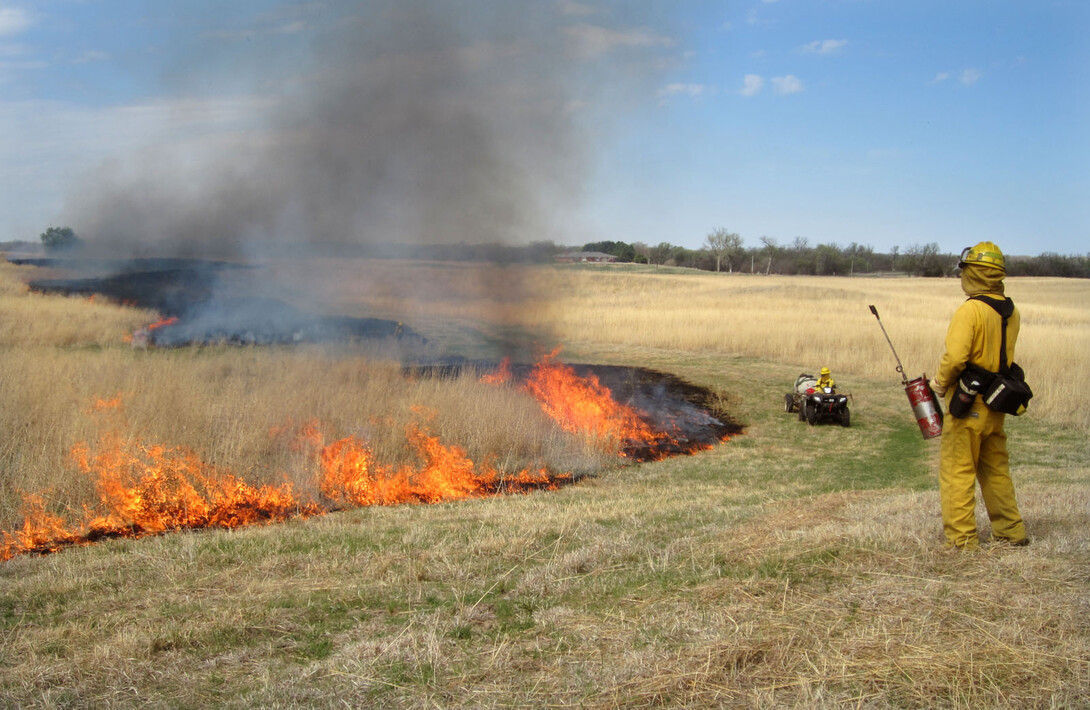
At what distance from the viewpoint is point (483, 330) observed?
21625mm

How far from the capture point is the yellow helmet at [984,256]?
516cm

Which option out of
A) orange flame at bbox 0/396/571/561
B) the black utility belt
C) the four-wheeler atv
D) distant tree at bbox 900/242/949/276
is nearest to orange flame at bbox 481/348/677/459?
orange flame at bbox 0/396/571/561

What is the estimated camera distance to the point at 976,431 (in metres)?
5.11

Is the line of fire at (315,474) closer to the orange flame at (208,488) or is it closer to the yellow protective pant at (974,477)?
the orange flame at (208,488)

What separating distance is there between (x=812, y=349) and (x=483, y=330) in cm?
992

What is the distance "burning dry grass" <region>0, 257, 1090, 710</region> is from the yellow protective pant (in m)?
0.20

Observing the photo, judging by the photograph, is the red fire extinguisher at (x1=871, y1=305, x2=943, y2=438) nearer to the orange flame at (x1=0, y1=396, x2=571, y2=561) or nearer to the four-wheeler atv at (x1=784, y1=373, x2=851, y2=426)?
the orange flame at (x1=0, y1=396, x2=571, y2=561)

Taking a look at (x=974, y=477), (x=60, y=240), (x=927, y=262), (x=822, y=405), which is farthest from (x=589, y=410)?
(x=927, y=262)

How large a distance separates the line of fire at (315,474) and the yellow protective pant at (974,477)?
5.95m

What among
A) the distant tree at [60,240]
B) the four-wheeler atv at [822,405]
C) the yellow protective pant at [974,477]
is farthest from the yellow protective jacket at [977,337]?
the distant tree at [60,240]

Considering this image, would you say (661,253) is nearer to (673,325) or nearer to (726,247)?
(726,247)

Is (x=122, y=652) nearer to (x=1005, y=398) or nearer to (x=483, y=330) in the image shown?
(x=1005, y=398)

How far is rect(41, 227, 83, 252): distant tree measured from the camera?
26248mm

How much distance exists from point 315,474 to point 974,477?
7447 millimetres
